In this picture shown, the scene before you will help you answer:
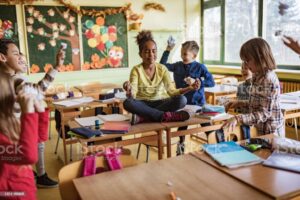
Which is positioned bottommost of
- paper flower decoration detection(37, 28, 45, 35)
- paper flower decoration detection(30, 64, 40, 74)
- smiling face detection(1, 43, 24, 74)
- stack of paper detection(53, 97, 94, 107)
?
stack of paper detection(53, 97, 94, 107)

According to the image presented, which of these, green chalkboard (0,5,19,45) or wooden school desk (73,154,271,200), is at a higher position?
green chalkboard (0,5,19,45)

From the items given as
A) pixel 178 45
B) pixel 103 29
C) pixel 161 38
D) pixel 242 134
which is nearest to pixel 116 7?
pixel 103 29

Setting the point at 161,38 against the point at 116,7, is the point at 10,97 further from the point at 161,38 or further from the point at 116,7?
the point at 161,38

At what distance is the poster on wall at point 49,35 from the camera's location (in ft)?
16.8

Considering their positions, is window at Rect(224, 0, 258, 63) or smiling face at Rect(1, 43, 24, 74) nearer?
smiling face at Rect(1, 43, 24, 74)

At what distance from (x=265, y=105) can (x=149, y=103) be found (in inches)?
39.3

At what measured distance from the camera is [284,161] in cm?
141

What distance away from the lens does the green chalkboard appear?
4855 mm

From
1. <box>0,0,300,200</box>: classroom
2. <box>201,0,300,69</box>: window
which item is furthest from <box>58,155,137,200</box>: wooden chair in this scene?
<box>201,0,300,69</box>: window

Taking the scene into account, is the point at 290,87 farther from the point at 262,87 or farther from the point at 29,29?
the point at 29,29

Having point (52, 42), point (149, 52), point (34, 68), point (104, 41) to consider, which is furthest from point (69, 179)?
point (104, 41)

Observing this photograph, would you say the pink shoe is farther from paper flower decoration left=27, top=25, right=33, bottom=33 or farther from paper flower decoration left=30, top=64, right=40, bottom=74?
paper flower decoration left=27, top=25, right=33, bottom=33

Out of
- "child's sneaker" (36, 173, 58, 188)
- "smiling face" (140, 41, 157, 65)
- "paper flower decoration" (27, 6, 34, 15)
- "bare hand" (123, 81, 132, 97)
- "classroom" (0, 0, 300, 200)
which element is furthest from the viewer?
"paper flower decoration" (27, 6, 34, 15)

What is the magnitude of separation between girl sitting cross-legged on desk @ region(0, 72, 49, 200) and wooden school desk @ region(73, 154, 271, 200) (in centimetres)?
22
